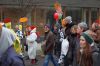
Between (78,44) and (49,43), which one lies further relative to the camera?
(49,43)

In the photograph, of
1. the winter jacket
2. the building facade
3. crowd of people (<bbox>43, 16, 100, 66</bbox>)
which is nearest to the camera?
crowd of people (<bbox>43, 16, 100, 66</bbox>)

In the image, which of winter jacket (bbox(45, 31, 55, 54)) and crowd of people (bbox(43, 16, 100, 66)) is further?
winter jacket (bbox(45, 31, 55, 54))

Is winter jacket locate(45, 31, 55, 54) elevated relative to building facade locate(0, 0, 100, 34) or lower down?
elevated

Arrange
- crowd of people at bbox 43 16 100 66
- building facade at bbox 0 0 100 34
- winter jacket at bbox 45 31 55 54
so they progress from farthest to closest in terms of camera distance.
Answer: building facade at bbox 0 0 100 34 < winter jacket at bbox 45 31 55 54 < crowd of people at bbox 43 16 100 66

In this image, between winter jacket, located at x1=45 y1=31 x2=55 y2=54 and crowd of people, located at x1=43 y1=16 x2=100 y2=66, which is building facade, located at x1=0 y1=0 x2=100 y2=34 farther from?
crowd of people, located at x1=43 y1=16 x2=100 y2=66

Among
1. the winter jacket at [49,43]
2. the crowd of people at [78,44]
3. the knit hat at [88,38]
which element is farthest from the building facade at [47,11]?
the knit hat at [88,38]

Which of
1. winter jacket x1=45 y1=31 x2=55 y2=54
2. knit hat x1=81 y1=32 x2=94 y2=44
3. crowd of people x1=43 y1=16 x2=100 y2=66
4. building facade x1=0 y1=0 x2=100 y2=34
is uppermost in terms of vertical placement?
knit hat x1=81 y1=32 x2=94 y2=44

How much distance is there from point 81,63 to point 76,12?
28.3m

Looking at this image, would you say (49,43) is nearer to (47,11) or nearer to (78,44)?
(78,44)

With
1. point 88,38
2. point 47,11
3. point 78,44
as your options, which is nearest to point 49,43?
point 78,44

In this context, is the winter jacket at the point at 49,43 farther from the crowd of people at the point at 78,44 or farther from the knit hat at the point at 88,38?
the knit hat at the point at 88,38

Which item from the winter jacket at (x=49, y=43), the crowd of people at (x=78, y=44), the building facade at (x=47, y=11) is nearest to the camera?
the crowd of people at (x=78, y=44)

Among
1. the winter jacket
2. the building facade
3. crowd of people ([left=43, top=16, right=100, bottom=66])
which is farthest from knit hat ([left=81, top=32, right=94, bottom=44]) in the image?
the building facade

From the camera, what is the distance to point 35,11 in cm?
3300
